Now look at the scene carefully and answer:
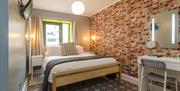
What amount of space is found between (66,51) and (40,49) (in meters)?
0.92

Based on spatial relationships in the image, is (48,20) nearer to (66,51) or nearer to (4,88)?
(66,51)

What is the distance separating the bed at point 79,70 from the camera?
2.47m

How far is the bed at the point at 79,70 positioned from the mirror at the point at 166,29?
1.25 m

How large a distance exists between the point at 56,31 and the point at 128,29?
279cm

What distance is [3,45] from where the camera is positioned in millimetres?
1108

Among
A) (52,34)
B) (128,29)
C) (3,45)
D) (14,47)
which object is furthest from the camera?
(52,34)

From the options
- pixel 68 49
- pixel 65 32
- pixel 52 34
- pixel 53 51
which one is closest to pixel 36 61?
pixel 53 51

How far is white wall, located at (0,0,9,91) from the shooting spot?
1.09 meters

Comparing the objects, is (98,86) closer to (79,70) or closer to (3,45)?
(79,70)

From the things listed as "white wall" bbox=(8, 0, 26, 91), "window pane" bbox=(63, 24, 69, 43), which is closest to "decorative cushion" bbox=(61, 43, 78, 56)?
"window pane" bbox=(63, 24, 69, 43)

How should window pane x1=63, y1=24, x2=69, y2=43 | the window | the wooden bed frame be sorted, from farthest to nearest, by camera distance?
window pane x1=63, y1=24, x2=69, y2=43
the window
the wooden bed frame

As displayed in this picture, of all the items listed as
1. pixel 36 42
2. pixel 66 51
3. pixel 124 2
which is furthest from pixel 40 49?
pixel 124 2

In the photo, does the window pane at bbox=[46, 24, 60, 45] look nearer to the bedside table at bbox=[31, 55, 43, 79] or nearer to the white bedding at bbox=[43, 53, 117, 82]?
the bedside table at bbox=[31, 55, 43, 79]

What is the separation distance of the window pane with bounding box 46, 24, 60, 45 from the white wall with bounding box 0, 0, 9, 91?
3.60m
